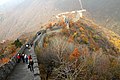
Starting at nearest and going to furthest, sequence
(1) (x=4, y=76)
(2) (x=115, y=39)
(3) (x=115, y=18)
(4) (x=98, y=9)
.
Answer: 1. (1) (x=4, y=76)
2. (2) (x=115, y=39)
3. (3) (x=115, y=18)
4. (4) (x=98, y=9)

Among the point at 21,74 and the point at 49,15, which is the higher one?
the point at 49,15

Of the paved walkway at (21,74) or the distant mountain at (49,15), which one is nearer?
the paved walkway at (21,74)

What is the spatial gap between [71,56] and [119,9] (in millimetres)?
85187

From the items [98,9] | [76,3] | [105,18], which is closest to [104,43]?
[105,18]

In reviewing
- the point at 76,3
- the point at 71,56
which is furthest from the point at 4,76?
the point at 76,3

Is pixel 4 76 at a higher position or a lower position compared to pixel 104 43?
higher

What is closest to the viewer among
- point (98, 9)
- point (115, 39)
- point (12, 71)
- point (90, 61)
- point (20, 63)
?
point (12, 71)

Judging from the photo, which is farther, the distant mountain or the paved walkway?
the distant mountain

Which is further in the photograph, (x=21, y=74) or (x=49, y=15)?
(x=49, y=15)

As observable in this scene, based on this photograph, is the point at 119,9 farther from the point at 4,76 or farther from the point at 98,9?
the point at 4,76

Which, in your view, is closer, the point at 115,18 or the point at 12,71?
the point at 12,71

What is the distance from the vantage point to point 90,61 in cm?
3256

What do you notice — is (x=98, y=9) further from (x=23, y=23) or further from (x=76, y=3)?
(x=23, y=23)

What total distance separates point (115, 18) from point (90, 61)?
7547 cm
